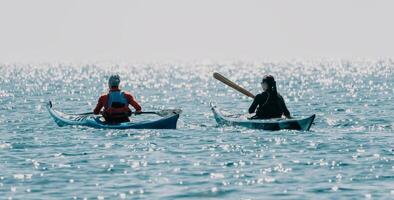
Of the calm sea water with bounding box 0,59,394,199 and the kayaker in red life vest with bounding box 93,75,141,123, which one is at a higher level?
the kayaker in red life vest with bounding box 93,75,141,123

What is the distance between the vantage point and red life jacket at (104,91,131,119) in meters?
26.7

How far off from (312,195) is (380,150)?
21.0ft

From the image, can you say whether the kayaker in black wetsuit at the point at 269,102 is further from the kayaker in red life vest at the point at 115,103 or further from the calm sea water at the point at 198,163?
the kayaker in red life vest at the point at 115,103

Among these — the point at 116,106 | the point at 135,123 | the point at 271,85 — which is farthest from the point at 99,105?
the point at 271,85

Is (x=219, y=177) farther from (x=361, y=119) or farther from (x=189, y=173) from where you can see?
(x=361, y=119)

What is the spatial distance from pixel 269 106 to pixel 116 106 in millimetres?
4229

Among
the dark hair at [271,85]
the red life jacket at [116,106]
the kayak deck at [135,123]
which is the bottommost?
the kayak deck at [135,123]

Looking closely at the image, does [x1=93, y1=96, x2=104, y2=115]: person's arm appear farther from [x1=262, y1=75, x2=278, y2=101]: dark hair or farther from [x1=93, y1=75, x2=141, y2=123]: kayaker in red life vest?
[x1=262, y1=75, x2=278, y2=101]: dark hair

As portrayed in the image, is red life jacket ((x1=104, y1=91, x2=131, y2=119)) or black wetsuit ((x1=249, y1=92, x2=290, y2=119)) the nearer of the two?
black wetsuit ((x1=249, y1=92, x2=290, y2=119))

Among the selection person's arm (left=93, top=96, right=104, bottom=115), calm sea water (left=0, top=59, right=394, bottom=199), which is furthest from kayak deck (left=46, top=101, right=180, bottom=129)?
person's arm (left=93, top=96, right=104, bottom=115)

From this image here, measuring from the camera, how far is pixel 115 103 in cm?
2683

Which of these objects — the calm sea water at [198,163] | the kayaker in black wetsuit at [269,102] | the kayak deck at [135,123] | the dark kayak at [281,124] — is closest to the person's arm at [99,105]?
the kayak deck at [135,123]

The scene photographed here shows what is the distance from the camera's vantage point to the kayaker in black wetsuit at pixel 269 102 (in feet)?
84.3

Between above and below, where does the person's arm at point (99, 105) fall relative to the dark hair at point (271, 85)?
below
